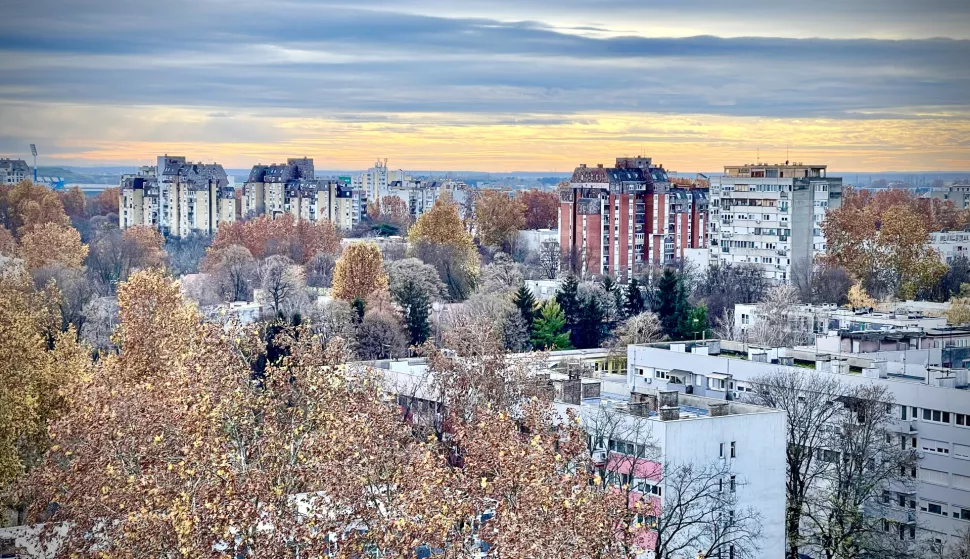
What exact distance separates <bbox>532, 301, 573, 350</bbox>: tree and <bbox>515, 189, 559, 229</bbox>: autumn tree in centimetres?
3350

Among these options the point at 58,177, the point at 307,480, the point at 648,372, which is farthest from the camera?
the point at 58,177

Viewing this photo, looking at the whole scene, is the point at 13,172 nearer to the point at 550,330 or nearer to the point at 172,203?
the point at 172,203

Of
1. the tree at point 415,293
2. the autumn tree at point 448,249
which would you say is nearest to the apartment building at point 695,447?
the tree at point 415,293

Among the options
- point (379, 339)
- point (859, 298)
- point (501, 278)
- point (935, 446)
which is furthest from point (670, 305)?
point (935, 446)

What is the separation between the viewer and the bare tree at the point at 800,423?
1577cm

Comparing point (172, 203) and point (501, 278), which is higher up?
point (172, 203)

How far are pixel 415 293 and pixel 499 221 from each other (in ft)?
85.5

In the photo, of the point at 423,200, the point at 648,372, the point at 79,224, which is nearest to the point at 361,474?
the point at 648,372

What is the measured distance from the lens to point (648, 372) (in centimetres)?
2066

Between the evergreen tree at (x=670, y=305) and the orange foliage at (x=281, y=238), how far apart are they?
19390mm

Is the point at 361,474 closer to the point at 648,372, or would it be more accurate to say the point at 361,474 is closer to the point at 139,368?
the point at 139,368

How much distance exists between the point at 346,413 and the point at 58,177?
43165 mm

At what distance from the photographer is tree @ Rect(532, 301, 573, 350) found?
28516mm

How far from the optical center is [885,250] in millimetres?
38625
